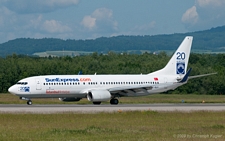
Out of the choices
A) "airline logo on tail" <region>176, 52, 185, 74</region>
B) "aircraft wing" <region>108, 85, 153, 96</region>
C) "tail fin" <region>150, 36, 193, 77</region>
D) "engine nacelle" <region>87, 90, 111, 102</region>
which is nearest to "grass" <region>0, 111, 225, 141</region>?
"engine nacelle" <region>87, 90, 111, 102</region>

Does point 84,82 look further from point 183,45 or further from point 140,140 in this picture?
point 140,140

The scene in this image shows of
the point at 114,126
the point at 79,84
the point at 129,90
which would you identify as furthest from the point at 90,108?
the point at 114,126

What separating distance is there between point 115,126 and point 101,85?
1103 inches

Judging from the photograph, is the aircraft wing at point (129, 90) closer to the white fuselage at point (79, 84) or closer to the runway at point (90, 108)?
the white fuselage at point (79, 84)

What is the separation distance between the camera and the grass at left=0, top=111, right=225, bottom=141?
94.2 feet

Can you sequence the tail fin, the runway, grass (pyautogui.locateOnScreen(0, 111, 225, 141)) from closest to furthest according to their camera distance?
grass (pyautogui.locateOnScreen(0, 111, 225, 141))
the runway
the tail fin

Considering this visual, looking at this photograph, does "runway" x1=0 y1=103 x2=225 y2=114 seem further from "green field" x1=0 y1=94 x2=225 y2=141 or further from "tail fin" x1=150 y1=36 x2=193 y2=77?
"tail fin" x1=150 y1=36 x2=193 y2=77

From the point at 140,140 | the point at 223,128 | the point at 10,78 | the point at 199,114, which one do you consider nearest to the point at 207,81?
the point at 10,78

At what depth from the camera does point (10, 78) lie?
10806 cm

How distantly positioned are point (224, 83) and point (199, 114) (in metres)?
65.3

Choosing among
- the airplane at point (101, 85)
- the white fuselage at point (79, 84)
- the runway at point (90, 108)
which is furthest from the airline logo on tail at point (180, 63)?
the runway at point (90, 108)

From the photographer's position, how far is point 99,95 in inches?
2352

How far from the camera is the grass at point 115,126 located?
28.7 metres

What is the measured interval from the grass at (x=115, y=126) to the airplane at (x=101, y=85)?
1632 centimetres
